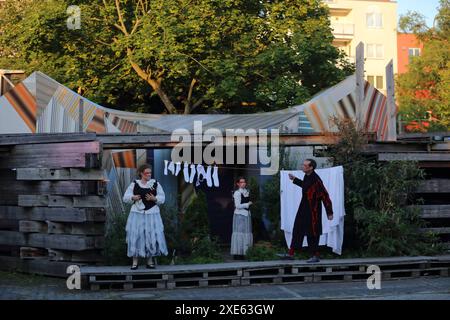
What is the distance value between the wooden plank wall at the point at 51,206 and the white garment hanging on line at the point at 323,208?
11.0 ft

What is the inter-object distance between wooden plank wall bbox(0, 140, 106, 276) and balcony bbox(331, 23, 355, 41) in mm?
→ 37398

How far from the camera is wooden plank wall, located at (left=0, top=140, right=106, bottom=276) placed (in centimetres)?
966

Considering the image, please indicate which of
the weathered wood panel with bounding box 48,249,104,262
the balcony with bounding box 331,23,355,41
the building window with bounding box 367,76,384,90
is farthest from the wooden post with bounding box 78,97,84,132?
the building window with bounding box 367,76,384,90

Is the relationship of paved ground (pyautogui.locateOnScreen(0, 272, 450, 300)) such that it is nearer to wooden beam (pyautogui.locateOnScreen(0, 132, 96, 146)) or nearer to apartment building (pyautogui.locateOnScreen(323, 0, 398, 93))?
wooden beam (pyautogui.locateOnScreen(0, 132, 96, 146))

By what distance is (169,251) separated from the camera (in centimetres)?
1047

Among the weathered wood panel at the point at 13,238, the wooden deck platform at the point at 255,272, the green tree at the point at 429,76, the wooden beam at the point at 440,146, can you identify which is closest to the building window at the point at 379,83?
the green tree at the point at 429,76

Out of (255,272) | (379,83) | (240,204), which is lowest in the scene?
(255,272)

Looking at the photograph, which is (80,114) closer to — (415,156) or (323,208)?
(323,208)

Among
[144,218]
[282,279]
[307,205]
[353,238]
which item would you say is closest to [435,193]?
[353,238]

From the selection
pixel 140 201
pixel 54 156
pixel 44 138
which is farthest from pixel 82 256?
pixel 44 138

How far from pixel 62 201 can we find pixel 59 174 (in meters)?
0.46

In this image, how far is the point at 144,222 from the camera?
30.4 feet
